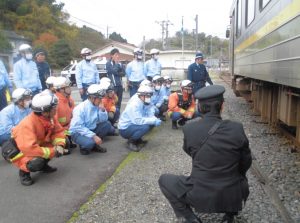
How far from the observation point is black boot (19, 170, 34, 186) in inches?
167

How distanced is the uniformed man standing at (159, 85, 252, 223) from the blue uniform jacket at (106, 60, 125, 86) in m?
5.63

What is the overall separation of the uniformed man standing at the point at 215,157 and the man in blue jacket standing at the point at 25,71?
4.63 metres

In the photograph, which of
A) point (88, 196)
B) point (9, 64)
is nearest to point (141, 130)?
point (88, 196)

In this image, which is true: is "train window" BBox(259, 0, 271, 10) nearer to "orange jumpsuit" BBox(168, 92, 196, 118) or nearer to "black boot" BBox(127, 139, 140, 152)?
"orange jumpsuit" BBox(168, 92, 196, 118)

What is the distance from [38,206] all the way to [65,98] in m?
2.88

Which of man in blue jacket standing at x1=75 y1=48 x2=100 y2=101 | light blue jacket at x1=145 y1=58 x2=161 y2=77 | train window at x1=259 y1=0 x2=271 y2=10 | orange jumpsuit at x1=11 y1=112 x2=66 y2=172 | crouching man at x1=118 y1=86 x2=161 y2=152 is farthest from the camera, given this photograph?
light blue jacket at x1=145 y1=58 x2=161 y2=77

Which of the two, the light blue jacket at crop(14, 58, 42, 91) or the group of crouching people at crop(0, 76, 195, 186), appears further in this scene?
the light blue jacket at crop(14, 58, 42, 91)

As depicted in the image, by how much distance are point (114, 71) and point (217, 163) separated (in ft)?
19.3

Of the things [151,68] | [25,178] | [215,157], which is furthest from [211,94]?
[151,68]

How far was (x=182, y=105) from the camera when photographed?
7.55 meters

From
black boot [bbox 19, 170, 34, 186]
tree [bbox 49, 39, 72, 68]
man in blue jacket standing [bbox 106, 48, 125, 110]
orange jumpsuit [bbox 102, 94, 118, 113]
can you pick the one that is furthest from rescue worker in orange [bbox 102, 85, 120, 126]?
tree [bbox 49, 39, 72, 68]

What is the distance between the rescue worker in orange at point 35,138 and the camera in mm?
4102

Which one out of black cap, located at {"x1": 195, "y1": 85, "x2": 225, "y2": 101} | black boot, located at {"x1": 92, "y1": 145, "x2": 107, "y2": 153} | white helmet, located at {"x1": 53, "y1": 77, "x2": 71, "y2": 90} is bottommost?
black boot, located at {"x1": 92, "y1": 145, "x2": 107, "y2": 153}

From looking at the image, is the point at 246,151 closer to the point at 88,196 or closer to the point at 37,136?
the point at 88,196
